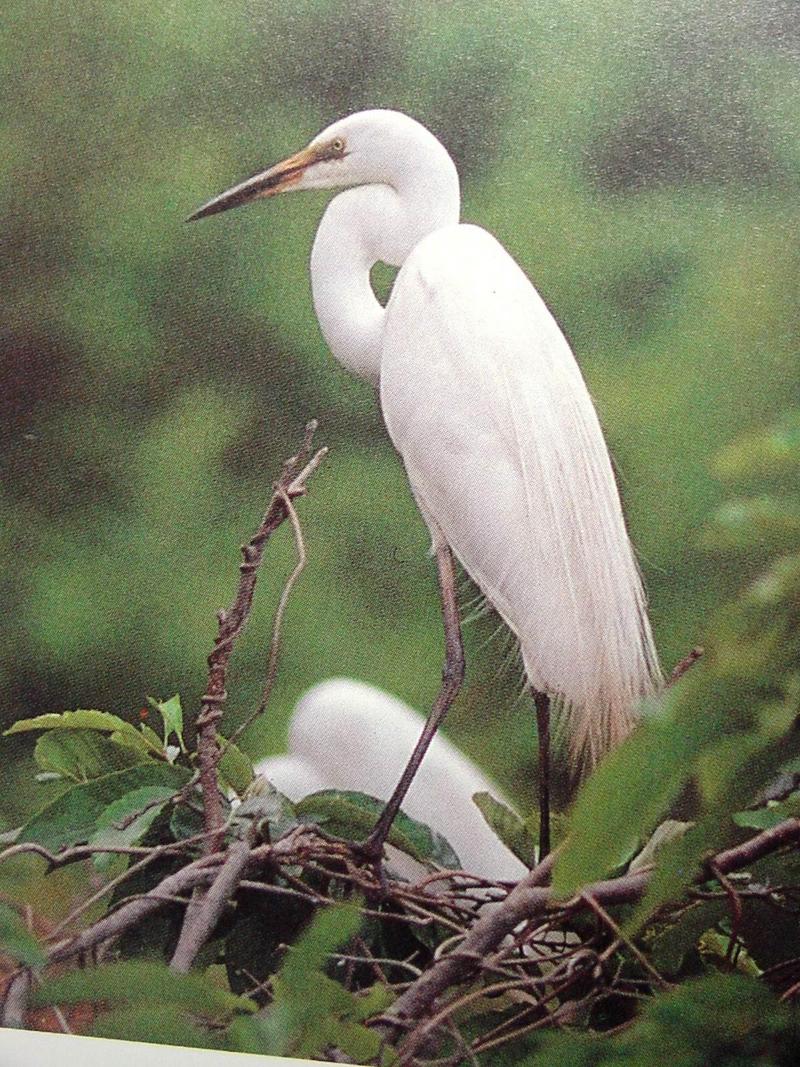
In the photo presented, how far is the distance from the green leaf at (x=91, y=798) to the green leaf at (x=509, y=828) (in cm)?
38

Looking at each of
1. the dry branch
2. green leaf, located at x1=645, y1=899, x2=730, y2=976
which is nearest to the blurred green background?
the dry branch

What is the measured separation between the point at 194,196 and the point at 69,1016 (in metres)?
1.07

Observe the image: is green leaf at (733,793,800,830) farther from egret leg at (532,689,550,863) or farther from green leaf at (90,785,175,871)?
green leaf at (90,785,175,871)

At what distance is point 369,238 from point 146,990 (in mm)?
908

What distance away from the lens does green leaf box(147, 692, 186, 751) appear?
4.89ft

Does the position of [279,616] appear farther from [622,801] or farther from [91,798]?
[622,801]

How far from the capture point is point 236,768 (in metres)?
1.46

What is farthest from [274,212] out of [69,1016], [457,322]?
[69,1016]

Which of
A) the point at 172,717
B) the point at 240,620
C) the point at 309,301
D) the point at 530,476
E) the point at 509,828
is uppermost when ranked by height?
the point at 309,301

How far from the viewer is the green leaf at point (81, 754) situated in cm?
151

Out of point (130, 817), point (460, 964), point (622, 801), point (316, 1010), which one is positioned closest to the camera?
point (622, 801)

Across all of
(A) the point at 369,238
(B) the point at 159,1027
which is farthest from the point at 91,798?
(A) the point at 369,238

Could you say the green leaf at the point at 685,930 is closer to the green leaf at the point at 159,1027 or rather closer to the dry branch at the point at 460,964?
the dry branch at the point at 460,964

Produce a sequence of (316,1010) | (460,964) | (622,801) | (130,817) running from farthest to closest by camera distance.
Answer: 1. (130,817)
2. (460,964)
3. (316,1010)
4. (622,801)
